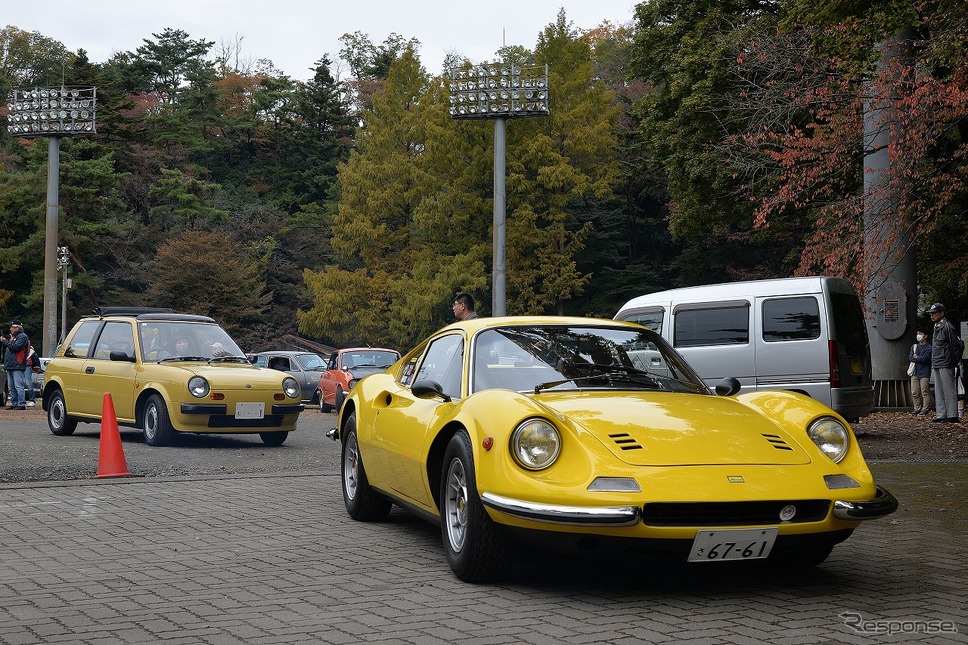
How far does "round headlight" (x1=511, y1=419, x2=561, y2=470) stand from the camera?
5258mm

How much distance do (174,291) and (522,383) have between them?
51.0 meters

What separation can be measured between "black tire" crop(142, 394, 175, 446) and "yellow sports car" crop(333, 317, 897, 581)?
7.58 meters

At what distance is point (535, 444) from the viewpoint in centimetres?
531

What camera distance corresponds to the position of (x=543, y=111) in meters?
42.0

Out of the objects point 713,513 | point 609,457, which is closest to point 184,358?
point 609,457

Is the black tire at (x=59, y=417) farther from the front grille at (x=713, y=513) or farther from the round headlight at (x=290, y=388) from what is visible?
the front grille at (x=713, y=513)

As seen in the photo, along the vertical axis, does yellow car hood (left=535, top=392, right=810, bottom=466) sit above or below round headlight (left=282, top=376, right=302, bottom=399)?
above

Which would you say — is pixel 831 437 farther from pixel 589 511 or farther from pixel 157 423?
pixel 157 423

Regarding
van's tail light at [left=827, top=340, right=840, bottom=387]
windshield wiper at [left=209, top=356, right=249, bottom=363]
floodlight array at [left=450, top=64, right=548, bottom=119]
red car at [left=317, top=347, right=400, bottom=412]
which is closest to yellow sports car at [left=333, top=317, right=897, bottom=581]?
van's tail light at [left=827, top=340, right=840, bottom=387]

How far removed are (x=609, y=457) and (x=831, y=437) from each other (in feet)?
4.69

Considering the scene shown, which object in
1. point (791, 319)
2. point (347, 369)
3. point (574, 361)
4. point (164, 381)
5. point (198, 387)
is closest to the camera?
point (574, 361)

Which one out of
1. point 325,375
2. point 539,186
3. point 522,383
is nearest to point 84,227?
point 539,186

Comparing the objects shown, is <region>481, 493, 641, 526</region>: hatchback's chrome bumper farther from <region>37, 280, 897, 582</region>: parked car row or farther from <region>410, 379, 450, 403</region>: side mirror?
<region>410, 379, 450, 403</region>: side mirror

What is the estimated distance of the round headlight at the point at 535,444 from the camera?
526 centimetres
